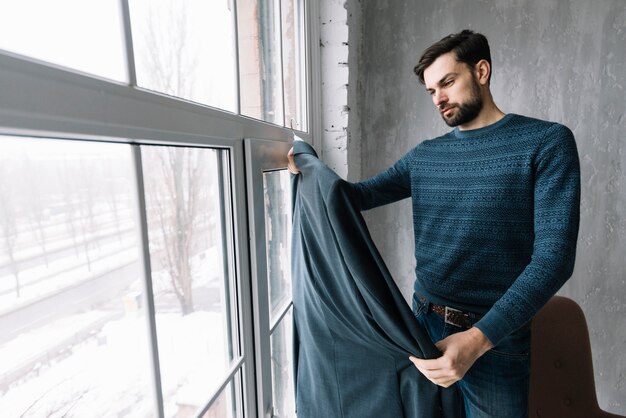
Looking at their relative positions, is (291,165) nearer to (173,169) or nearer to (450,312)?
(173,169)

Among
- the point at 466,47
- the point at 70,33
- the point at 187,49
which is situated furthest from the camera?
the point at 466,47

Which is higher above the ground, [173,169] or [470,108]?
[470,108]

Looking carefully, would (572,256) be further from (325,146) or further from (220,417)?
(325,146)

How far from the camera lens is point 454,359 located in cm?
67

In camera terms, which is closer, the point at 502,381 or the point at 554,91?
the point at 502,381

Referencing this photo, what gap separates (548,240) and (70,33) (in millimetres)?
850

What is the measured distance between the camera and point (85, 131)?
327mm

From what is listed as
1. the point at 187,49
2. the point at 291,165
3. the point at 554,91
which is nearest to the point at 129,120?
the point at 187,49

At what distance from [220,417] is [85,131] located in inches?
23.4

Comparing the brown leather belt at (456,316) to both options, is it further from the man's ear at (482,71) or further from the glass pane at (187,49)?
the glass pane at (187,49)

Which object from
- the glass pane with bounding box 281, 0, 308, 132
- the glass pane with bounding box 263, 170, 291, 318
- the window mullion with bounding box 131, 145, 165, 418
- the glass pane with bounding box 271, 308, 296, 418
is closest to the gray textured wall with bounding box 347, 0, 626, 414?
the glass pane with bounding box 281, 0, 308, 132

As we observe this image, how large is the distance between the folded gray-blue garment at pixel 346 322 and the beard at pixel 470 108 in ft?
1.40

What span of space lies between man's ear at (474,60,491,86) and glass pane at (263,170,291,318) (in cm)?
59

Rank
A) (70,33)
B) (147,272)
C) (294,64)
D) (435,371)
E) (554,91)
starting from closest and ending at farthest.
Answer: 1. (70,33)
2. (147,272)
3. (435,371)
4. (294,64)
5. (554,91)
